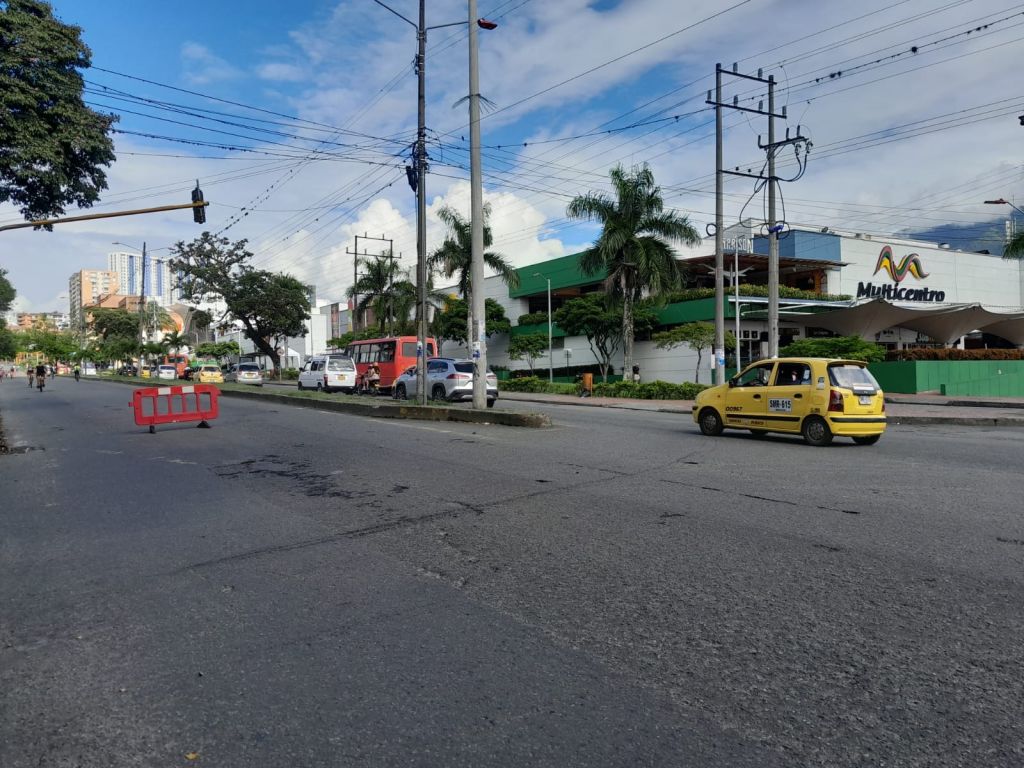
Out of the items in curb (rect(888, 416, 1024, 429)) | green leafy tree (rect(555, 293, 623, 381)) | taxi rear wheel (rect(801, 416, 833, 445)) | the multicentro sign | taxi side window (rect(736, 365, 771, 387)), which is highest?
the multicentro sign

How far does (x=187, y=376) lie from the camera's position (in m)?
63.7

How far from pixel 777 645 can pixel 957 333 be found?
146 ft

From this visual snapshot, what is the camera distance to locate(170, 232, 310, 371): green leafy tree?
57.5 metres

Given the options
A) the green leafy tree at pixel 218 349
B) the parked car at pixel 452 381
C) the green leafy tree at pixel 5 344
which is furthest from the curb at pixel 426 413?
the green leafy tree at pixel 5 344

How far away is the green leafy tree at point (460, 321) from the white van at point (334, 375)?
45.7 ft

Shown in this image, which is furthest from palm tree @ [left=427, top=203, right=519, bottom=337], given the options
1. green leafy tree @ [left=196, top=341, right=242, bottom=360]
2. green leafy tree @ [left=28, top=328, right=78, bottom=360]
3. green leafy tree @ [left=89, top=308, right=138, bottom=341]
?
green leafy tree @ [left=28, top=328, right=78, bottom=360]

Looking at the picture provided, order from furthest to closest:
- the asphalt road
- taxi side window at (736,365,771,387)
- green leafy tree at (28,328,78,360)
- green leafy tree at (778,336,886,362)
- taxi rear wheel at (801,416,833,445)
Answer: green leafy tree at (28,328,78,360)
green leafy tree at (778,336,886,362)
taxi side window at (736,365,771,387)
taxi rear wheel at (801,416,833,445)
the asphalt road

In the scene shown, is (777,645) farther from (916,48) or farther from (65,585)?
(916,48)

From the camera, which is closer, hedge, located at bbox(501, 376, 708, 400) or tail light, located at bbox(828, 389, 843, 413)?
tail light, located at bbox(828, 389, 843, 413)

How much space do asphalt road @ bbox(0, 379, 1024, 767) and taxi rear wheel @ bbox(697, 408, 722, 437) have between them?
18.1 feet

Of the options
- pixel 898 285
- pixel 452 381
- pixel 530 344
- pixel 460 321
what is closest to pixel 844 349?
pixel 452 381

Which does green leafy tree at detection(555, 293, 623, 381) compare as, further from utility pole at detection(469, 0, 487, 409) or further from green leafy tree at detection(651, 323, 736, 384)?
utility pole at detection(469, 0, 487, 409)

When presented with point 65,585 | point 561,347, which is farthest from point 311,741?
point 561,347

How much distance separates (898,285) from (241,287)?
4763 cm
